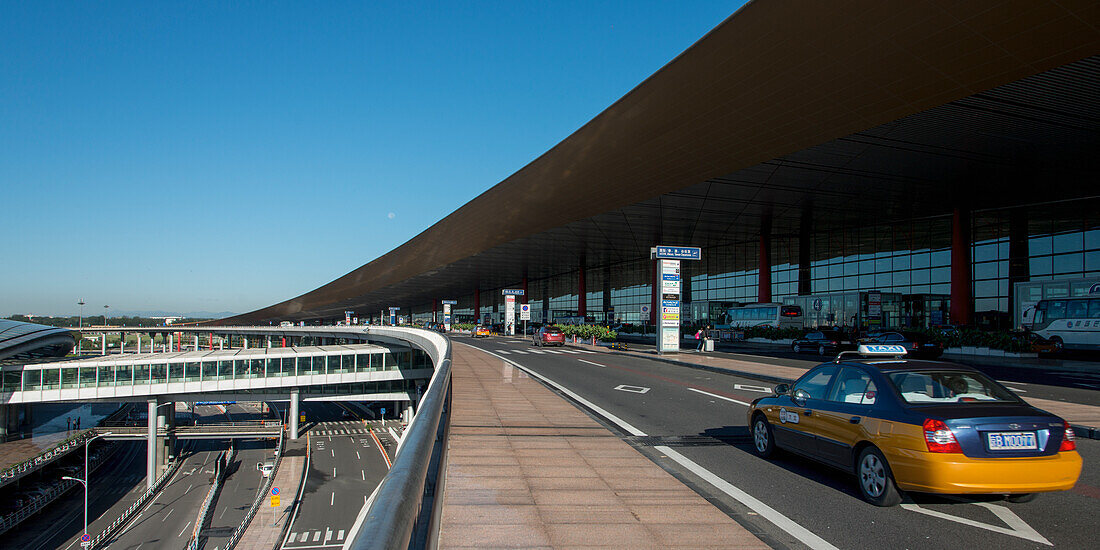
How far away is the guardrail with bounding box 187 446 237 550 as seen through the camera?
3588cm

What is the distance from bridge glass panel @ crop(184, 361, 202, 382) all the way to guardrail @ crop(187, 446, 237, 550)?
24.9ft

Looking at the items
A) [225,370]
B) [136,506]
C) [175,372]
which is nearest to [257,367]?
[225,370]

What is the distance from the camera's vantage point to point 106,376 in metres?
53.3

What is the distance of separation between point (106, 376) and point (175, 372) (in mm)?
5128

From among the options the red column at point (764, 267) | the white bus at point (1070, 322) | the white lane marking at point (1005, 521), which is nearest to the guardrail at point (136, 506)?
the white lane marking at point (1005, 521)

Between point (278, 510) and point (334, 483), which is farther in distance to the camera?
point (334, 483)

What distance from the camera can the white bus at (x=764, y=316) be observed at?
154ft

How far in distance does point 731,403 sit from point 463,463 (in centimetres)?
854

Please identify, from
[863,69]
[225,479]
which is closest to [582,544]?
[863,69]

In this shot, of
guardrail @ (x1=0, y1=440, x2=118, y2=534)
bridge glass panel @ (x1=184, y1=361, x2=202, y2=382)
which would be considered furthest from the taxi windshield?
bridge glass panel @ (x1=184, y1=361, x2=202, y2=382)

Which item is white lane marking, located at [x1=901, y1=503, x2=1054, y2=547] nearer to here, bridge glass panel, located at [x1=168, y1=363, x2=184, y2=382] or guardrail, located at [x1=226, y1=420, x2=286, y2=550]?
guardrail, located at [x1=226, y1=420, x2=286, y2=550]

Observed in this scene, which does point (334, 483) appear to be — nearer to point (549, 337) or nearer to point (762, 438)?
point (549, 337)

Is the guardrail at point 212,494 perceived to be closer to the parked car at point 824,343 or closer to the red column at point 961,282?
the parked car at point 824,343

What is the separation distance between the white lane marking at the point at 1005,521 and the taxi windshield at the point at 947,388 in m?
1.03
